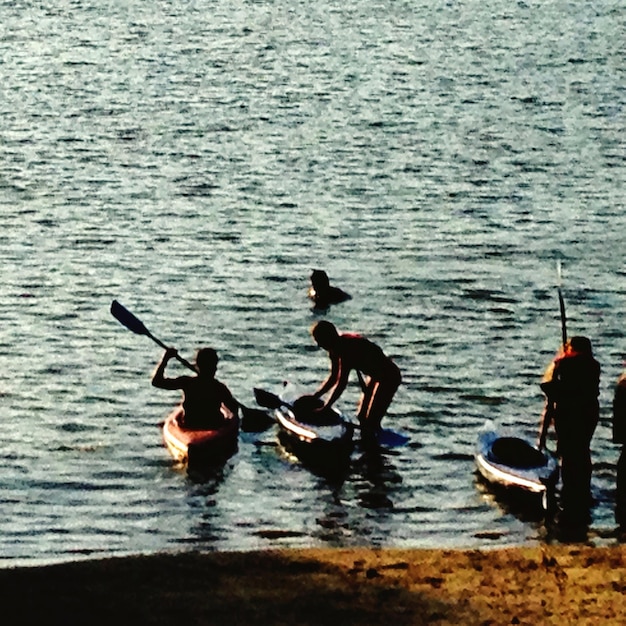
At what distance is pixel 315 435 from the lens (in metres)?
18.8

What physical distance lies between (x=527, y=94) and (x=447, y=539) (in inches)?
1143

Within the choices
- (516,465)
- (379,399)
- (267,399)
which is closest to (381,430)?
(379,399)

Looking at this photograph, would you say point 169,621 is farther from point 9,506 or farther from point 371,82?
point 371,82

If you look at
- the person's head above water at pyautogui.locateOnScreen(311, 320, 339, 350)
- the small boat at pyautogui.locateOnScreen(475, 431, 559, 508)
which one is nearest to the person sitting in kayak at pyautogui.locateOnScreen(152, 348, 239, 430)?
the person's head above water at pyautogui.locateOnScreen(311, 320, 339, 350)

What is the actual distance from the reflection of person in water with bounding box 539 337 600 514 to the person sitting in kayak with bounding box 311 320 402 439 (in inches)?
109

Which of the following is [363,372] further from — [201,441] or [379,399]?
[201,441]

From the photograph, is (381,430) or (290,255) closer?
(381,430)

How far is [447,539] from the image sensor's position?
653 inches

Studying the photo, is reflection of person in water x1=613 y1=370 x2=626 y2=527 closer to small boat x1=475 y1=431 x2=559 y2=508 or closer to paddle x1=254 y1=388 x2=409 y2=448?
small boat x1=475 y1=431 x2=559 y2=508

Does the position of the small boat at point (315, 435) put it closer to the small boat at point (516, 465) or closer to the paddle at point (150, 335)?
the paddle at point (150, 335)

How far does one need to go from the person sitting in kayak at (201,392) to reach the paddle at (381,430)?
0.80 m

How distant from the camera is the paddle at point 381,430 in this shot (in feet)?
63.6

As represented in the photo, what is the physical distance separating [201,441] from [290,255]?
9888 millimetres

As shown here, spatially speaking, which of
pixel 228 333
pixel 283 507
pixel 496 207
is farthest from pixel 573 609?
pixel 496 207
